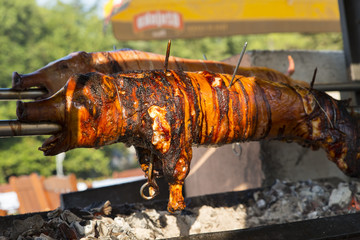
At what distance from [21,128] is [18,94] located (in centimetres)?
81

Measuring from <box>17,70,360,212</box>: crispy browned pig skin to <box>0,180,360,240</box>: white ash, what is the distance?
0.51 m

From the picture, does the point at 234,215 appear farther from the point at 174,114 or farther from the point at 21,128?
the point at 21,128

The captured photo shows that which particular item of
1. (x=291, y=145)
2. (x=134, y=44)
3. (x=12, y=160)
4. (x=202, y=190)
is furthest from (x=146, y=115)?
(x=134, y=44)

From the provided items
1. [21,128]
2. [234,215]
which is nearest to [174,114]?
[21,128]

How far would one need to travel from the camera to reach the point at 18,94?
2725 millimetres

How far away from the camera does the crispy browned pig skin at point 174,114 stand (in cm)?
217

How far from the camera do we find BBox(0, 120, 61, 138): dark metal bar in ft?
6.49

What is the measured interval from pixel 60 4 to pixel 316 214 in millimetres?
31095

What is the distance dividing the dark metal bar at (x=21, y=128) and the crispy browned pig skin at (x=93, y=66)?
0.78 metres

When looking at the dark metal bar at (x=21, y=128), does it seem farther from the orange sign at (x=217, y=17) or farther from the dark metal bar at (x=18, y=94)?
the orange sign at (x=217, y=17)

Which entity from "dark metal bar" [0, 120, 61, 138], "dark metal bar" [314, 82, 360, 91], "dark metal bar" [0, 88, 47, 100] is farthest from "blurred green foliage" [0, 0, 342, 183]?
"dark metal bar" [0, 120, 61, 138]

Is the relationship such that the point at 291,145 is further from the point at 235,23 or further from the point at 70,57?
the point at 235,23

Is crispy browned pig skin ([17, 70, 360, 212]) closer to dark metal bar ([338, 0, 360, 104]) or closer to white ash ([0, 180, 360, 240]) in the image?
white ash ([0, 180, 360, 240])

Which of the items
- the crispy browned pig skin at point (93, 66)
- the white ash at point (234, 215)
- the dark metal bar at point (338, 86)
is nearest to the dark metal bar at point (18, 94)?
the crispy browned pig skin at point (93, 66)
